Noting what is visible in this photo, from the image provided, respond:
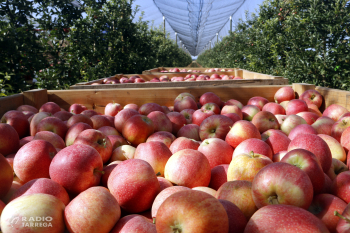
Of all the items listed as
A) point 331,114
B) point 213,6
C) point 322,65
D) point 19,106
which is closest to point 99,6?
point 19,106

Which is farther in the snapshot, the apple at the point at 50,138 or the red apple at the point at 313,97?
the red apple at the point at 313,97

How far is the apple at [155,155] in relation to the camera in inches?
61.1

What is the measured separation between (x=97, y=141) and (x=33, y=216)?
0.78 meters

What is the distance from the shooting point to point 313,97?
289 centimetres

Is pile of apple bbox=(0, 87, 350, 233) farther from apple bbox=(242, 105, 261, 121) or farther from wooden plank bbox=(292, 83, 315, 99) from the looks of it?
wooden plank bbox=(292, 83, 315, 99)

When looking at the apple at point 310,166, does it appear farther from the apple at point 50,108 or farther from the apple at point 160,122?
the apple at point 50,108

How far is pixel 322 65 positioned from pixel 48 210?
5254 mm

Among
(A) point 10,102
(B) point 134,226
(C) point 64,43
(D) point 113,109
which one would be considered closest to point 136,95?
(D) point 113,109

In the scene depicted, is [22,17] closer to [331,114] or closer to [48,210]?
[48,210]

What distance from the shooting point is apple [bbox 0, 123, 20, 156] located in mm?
1650

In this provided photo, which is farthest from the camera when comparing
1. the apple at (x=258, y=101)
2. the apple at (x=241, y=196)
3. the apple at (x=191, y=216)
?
the apple at (x=258, y=101)

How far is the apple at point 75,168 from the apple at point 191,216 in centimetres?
61

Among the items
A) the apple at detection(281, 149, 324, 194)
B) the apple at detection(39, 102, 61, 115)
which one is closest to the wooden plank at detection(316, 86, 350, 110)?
the apple at detection(281, 149, 324, 194)

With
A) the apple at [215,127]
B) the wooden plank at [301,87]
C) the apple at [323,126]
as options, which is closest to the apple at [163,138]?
the apple at [215,127]
